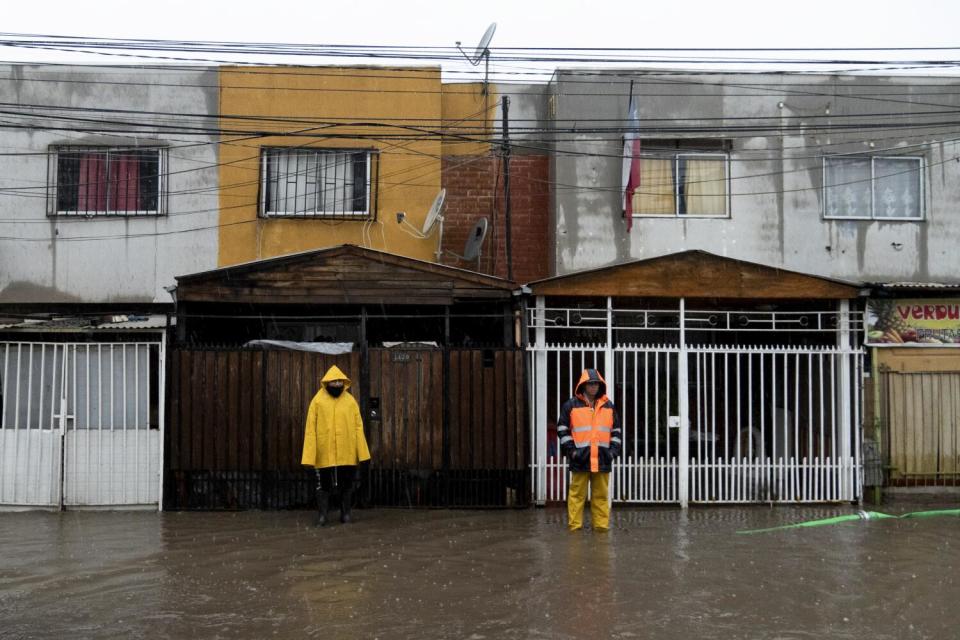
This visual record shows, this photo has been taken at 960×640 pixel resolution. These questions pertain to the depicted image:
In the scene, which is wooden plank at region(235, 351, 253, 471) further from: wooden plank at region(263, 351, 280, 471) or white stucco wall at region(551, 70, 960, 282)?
white stucco wall at region(551, 70, 960, 282)

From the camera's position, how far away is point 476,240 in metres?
14.5

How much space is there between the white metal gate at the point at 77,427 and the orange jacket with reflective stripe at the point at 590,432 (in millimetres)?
4803

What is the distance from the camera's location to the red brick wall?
1552 cm

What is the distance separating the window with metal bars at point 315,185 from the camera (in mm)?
15391

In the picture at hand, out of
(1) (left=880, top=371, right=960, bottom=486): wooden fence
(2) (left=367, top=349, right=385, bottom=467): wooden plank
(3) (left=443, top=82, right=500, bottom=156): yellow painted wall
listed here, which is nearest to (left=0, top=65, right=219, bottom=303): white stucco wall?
(3) (left=443, top=82, right=500, bottom=156): yellow painted wall

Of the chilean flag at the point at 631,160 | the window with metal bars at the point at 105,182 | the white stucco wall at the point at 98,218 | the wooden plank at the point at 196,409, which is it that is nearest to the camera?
the wooden plank at the point at 196,409

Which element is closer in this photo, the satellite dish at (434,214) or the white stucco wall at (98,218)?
the satellite dish at (434,214)

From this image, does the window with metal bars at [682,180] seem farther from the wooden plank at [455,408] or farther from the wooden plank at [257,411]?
the wooden plank at [257,411]

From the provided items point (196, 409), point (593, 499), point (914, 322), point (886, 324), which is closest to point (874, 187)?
point (914, 322)

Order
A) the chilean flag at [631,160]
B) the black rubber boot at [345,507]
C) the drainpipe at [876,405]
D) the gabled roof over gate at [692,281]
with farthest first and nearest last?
the chilean flag at [631,160]
the drainpipe at [876,405]
the gabled roof over gate at [692,281]
the black rubber boot at [345,507]

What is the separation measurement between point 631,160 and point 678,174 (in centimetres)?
140

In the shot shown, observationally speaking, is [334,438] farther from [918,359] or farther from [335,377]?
[918,359]

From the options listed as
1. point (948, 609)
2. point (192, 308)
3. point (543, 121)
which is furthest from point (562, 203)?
point (948, 609)

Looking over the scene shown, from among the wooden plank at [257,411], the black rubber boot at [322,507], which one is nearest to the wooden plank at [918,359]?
the black rubber boot at [322,507]
